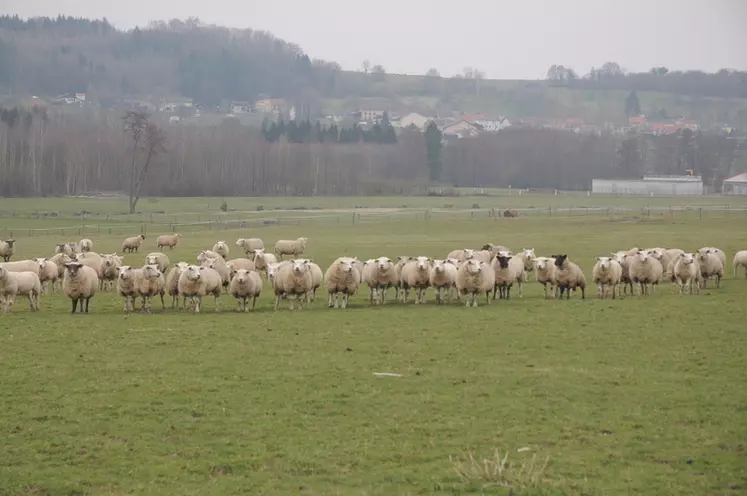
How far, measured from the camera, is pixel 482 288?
2870 centimetres

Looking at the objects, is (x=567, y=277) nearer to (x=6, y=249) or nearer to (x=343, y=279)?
(x=343, y=279)

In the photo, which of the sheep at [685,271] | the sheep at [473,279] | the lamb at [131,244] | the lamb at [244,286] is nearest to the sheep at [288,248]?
the lamb at [131,244]

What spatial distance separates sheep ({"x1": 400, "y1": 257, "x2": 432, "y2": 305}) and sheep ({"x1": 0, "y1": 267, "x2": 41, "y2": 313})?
32.4ft

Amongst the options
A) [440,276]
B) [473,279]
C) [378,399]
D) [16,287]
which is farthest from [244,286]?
[378,399]

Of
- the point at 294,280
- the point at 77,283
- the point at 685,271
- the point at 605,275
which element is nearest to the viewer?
the point at 77,283

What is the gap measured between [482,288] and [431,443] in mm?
14985

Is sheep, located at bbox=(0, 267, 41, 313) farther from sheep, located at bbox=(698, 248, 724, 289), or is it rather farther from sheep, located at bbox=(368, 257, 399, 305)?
sheep, located at bbox=(698, 248, 724, 289)

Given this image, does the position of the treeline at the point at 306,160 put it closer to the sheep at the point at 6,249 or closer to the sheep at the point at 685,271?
the sheep at the point at 6,249

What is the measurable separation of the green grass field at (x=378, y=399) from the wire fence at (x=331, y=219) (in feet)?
133

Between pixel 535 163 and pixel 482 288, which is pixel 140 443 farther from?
pixel 535 163

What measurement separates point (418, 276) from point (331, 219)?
48.6 m

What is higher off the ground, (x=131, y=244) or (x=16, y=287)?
(x=16, y=287)

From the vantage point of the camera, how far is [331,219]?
78000 mm

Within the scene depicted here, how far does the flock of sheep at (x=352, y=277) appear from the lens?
27.9 meters
